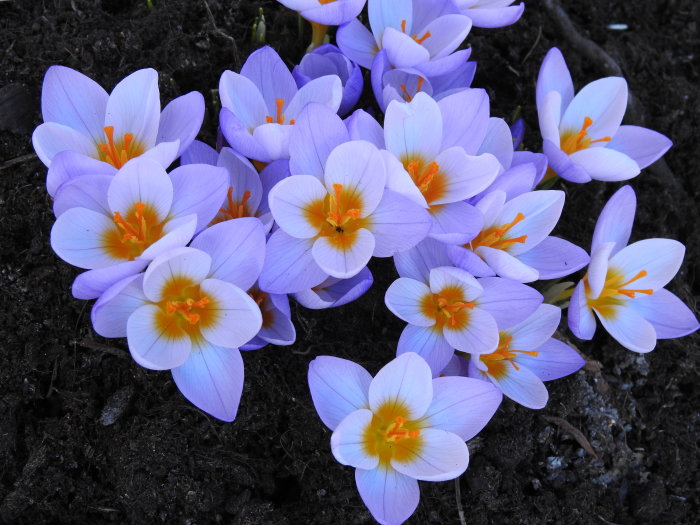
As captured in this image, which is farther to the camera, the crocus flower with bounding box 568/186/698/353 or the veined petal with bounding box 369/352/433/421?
the crocus flower with bounding box 568/186/698/353

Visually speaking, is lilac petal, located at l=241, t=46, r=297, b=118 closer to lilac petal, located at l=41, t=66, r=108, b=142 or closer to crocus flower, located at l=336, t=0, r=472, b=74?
crocus flower, located at l=336, t=0, r=472, b=74

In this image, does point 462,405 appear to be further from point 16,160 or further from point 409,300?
point 16,160

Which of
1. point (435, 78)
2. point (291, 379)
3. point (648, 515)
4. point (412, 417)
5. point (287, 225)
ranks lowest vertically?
point (648, 515)

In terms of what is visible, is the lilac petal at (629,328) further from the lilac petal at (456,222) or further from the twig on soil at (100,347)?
the twig on soil at (100,347)

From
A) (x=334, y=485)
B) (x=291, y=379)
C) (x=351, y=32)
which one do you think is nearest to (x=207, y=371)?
(x=291, y=379)

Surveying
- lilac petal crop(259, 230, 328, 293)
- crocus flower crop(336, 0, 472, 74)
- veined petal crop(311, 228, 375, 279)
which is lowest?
lilac petal crop(259, 230, 328, 293)

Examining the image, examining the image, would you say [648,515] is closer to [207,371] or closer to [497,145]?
[497,145]

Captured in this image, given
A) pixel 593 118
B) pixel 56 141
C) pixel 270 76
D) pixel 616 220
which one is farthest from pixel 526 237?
pixel 56 141

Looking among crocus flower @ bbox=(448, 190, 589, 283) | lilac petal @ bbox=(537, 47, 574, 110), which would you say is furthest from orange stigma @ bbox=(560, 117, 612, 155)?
crocus flower @ bbox=(448, 190, 589, 283)
